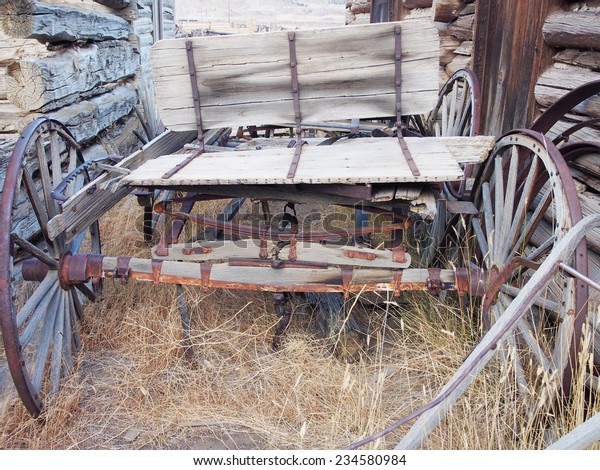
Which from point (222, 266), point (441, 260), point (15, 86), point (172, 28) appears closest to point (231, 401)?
point (222, 266)

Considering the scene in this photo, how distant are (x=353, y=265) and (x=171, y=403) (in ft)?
3.74

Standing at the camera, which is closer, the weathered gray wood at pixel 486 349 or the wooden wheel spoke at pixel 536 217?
the weathered gray wood at pixel 486 349

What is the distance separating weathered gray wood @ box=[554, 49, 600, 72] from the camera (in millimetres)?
3049

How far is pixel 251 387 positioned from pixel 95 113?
2.89m

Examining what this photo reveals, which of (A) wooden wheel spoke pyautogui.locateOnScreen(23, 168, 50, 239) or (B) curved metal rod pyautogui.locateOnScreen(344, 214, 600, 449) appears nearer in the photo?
(B) curved metal rod pyautogui.locateOnScreen(344, 214, 600, 449)

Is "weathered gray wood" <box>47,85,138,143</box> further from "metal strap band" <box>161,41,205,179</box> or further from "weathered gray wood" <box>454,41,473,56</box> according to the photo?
"weathered gray wood" <box>454,41,473,56</box>

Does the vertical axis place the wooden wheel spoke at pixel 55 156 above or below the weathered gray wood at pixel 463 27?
below

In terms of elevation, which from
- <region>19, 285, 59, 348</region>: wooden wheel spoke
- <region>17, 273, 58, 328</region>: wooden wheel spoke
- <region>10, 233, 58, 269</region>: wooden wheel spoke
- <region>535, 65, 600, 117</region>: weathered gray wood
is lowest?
<region>19, 285, 59, 348</region>: wooden wheel spoke

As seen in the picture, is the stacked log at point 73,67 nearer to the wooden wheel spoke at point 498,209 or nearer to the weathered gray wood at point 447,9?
the wooden wheel spoke at point 498,209

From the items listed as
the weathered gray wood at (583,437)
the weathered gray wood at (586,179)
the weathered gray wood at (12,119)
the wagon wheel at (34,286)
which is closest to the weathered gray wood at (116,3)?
the weathered gray wood at (12,119)

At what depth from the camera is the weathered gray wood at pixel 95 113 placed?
3966mm

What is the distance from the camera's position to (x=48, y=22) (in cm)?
368

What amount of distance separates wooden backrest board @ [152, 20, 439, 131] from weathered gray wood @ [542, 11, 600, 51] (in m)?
0.95

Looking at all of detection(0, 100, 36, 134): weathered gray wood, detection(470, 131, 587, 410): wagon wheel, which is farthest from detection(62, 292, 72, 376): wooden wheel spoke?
detection(470, 131, 587, 410): wagon wheel
